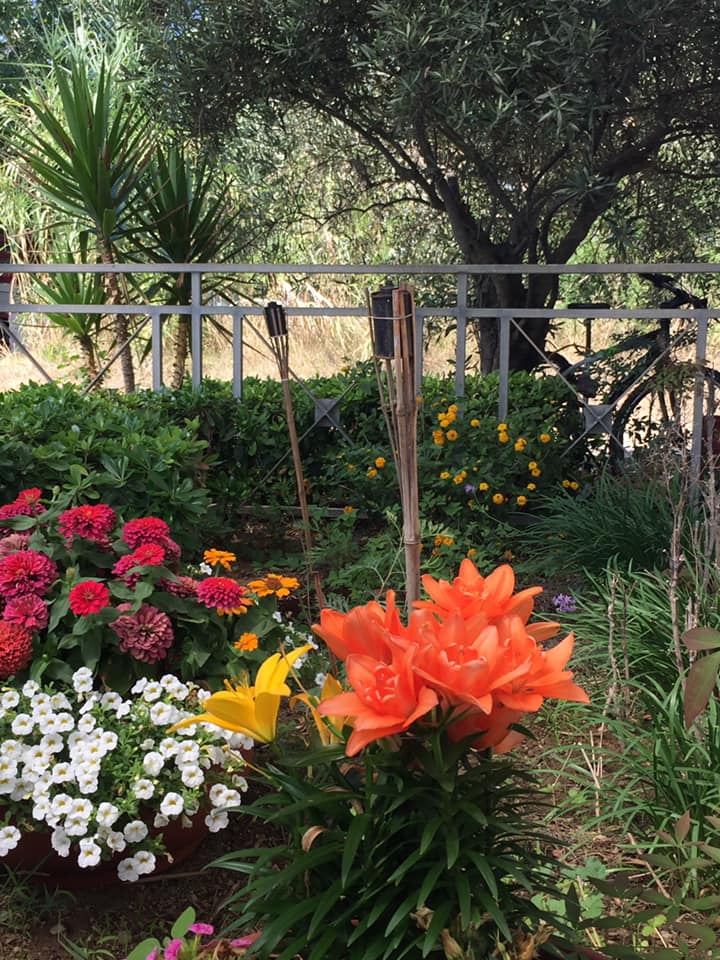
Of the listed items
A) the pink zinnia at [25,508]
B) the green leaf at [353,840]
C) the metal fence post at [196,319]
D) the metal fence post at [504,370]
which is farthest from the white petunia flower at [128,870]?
the metal fence post at [196,319]

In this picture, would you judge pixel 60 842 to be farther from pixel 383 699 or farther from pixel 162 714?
pixel 383 699

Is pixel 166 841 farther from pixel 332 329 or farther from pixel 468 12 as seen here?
pixel 332 329

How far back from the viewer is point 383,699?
112 cm

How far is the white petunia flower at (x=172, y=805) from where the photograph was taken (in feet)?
6.53

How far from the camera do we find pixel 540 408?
5.21 meters

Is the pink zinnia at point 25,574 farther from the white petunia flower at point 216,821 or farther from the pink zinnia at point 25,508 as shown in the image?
the white petunia flower at point 216,821

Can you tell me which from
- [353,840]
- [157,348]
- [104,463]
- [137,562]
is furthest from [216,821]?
[157,348]

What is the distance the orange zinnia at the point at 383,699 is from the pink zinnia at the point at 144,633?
3.95ft

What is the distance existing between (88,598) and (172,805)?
51cm

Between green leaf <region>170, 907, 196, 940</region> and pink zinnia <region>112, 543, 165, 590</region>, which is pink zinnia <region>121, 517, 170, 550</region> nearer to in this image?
pink zinnia <region>112, 543, 165, 590</region>

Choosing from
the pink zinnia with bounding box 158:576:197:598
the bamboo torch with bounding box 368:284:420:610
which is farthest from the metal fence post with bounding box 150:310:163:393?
the bamboo torch with bounding box 368:284:420:610

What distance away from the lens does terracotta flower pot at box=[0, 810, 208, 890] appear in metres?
2.08

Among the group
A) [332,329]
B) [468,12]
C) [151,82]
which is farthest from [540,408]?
[332,329]

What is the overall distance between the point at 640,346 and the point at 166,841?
4.28 meters
